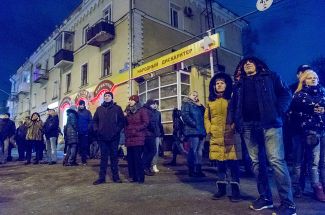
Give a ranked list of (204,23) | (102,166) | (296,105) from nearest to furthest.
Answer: (296,105) → (102,166) → (204,23)

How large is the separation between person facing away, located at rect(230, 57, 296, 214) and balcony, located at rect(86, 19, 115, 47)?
14230 millimetres

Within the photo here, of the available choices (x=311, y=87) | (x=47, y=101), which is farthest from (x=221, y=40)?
(x=47, y=101)

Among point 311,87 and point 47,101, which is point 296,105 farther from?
point 47,101

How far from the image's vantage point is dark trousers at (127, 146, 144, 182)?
5.51m

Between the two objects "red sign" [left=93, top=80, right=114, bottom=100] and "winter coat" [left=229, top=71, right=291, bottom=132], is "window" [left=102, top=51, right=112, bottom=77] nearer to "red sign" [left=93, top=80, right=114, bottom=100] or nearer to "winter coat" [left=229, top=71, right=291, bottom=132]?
"red sign" [left=93, top=80, right=114, bottom=100]

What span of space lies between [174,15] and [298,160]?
1593 centimetres

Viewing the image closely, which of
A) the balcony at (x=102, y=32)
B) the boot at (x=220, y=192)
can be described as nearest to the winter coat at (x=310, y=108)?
the boot at (x=220, y=192)

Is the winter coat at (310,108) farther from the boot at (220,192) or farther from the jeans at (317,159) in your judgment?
the boot at (220,192)

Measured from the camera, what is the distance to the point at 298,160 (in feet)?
14.2

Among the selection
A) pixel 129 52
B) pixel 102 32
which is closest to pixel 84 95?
pixel 102 32

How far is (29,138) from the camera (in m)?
8.49

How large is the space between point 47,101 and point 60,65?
15.9 feet

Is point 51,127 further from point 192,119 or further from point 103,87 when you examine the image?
point 103,87

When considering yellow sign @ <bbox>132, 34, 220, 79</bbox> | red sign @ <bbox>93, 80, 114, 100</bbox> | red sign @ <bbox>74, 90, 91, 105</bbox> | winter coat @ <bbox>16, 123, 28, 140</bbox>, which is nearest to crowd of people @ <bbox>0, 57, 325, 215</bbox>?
yellow sign @ <bbox>132, 34, 220, 79</bbox>
